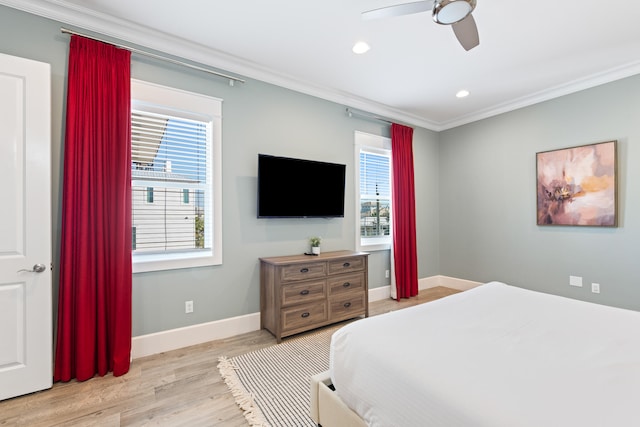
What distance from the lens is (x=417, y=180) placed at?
491 cm

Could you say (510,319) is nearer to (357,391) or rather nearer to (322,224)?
(357,391)

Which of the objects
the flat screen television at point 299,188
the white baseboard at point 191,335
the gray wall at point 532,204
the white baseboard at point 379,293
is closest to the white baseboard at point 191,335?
the white baseboard at point 191,335

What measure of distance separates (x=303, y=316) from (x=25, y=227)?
2369mm

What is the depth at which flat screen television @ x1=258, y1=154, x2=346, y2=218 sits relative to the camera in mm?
3170

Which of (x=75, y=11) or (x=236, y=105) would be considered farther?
(x=236, y=105)

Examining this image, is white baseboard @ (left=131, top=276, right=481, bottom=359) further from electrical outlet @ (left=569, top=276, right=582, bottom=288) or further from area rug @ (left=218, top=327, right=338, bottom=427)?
electrical outlet @ (left=569, top=276, right=582, bottom=288)

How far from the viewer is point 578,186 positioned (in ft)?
11.6

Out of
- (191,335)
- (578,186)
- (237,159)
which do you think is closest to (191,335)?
(191,335)

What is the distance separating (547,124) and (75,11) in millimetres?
5226

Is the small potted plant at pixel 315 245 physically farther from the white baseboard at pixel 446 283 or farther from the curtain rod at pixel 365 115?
the white baseboard at pixel 446 283

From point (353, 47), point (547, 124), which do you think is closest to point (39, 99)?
point (353, 47)

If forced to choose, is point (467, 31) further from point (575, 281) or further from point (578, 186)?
point (575, 281)

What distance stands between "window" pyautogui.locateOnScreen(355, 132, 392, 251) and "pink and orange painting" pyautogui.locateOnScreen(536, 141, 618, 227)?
6.65 ft

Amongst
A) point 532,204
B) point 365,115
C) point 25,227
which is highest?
point 365,115
